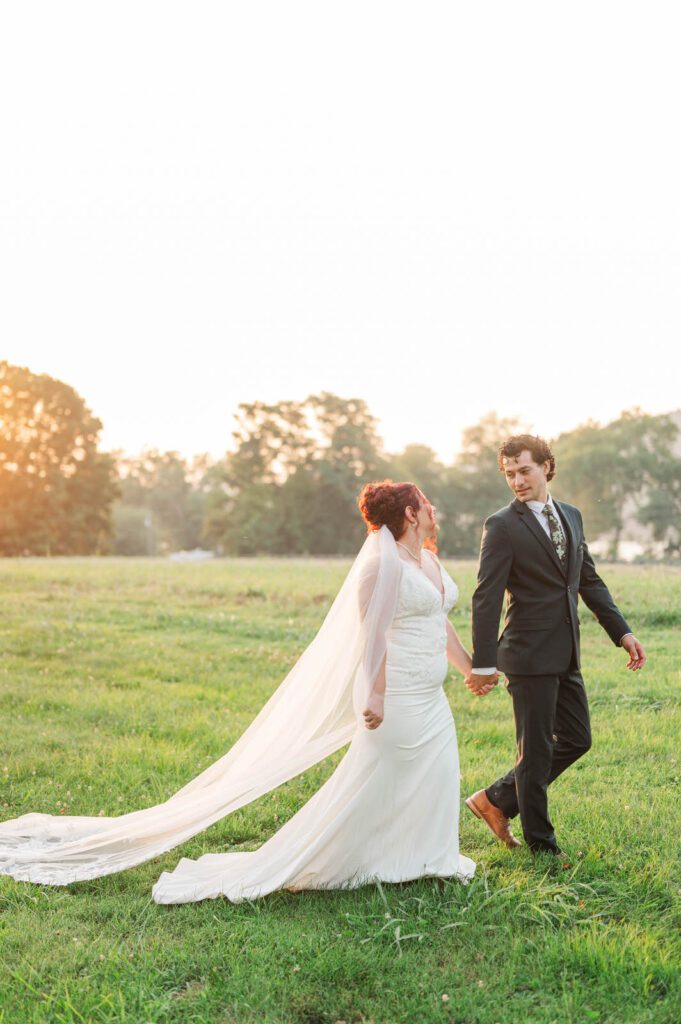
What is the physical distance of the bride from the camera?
18.1 feet

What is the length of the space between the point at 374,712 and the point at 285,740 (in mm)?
893

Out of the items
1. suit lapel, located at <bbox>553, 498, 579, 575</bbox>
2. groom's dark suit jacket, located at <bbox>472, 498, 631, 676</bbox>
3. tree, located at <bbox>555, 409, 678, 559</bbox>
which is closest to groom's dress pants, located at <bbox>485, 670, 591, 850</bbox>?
groom's dark suit jacket, located at <bbox>472, 498, 631, 676</bbox>

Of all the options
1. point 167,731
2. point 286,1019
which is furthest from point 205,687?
point 286,1019

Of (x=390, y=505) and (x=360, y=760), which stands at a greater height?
(x=390, y=505)

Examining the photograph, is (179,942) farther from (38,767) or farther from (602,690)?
(602,690)

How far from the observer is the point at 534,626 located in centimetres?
581

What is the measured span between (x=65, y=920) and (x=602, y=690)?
7296 millimetres

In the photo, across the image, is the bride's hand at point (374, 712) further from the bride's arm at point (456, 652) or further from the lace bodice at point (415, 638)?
the bride's arm at point (456, 652)

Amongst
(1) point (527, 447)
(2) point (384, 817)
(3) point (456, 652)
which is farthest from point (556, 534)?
(2) point (384, 817)

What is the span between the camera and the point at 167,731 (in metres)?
9.73

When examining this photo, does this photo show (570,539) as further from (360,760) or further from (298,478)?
(298,478)

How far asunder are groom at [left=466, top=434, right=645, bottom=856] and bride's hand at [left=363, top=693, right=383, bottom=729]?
0.65m

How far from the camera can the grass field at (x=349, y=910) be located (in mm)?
4344

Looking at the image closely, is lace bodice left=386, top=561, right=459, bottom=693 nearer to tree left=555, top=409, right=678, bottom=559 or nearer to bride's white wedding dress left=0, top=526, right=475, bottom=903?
bride's white wedding dress left=0, top=526, right=475, bottom=903
